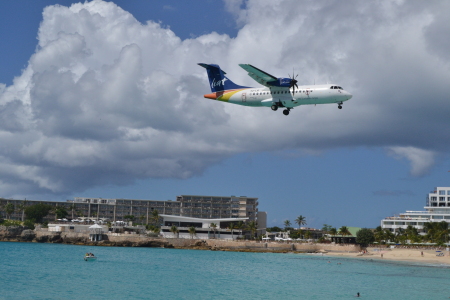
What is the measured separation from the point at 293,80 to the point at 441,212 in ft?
433

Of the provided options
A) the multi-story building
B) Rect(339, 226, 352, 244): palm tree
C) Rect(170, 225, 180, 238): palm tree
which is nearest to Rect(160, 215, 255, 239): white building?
Rect(170, 225, 180, 238): palm tree

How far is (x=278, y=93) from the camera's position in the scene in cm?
5606

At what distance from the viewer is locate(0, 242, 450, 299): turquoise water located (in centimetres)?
5469

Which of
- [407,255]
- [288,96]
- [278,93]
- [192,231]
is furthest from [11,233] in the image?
[288,96]

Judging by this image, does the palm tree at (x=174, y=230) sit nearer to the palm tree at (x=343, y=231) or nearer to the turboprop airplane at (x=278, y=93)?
the palm tree at (x=343, y=231)

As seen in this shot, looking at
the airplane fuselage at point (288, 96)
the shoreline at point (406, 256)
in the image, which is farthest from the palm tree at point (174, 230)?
the airplane fuselage at point (288, 96)

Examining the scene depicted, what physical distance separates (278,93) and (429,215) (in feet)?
426

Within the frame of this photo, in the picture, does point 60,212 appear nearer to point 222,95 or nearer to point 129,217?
point 129,217

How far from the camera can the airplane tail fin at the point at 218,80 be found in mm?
61106

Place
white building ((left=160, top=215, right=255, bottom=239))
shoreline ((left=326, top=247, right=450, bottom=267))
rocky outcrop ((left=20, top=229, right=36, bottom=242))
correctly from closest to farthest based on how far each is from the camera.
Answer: shoreline ((left=326, top=247, right=450, bottom=267))
rocky outcrop ((left=20, top=229, right=36, bottom=242))
white building ((left=160, top=215, right=255, bottom=239))

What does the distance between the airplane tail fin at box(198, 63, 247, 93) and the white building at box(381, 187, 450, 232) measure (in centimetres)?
11778

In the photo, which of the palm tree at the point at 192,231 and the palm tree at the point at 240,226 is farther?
the palm tree at the point at 240,226

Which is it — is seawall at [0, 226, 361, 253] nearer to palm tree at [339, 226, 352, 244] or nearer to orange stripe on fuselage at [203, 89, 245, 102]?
palm tree at [339, 226, 352, 244]

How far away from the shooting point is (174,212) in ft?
639
